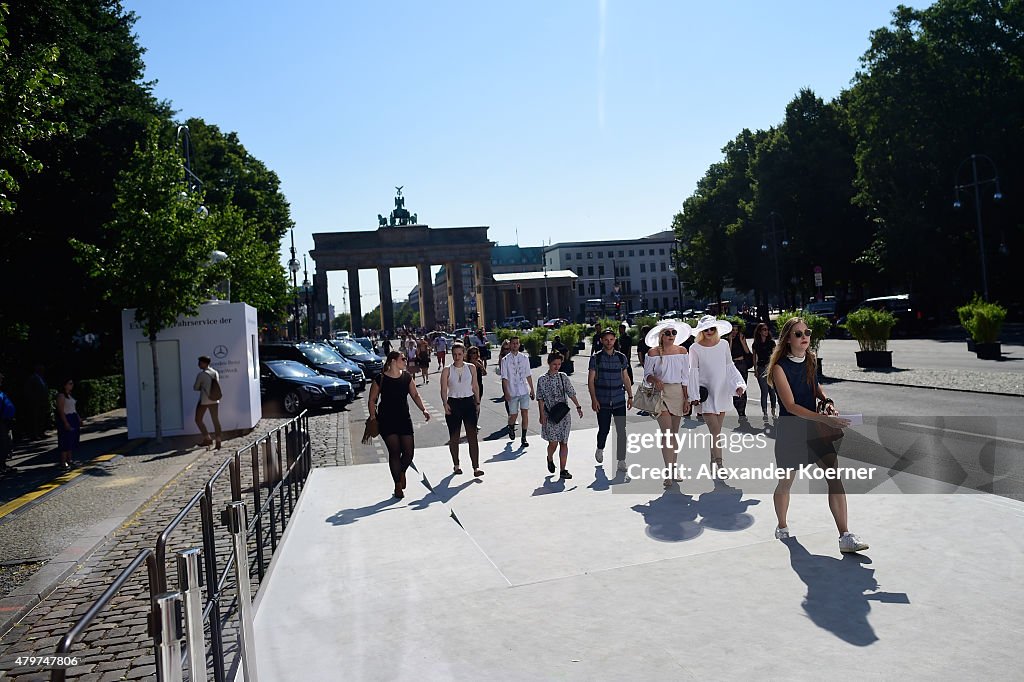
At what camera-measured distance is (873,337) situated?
23172 mm

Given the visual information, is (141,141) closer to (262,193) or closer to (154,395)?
(154,395)

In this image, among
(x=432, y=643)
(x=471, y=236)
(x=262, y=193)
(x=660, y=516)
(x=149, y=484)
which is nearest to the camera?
(x=432, y=643)

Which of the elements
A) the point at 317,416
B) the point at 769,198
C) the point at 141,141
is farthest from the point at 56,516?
the point at 769,198

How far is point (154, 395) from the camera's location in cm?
1831

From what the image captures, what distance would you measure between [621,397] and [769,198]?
47630 mm

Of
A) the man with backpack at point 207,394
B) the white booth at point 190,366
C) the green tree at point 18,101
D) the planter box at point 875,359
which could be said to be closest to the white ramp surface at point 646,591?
the green tree at point 18,101

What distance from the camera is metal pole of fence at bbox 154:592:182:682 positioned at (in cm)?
267

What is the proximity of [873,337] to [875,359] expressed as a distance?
0.66 m

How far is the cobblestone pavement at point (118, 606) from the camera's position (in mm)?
2898

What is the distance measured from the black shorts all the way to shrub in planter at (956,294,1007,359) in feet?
59.3

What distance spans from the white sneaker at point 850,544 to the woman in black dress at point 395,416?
16.5 ft

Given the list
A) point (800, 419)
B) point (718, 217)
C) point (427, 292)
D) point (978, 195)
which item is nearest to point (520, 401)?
point (800, 419)

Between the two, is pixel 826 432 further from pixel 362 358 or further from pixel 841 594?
pixel 362 358

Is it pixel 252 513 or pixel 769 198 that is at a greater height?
pixel 769 198
